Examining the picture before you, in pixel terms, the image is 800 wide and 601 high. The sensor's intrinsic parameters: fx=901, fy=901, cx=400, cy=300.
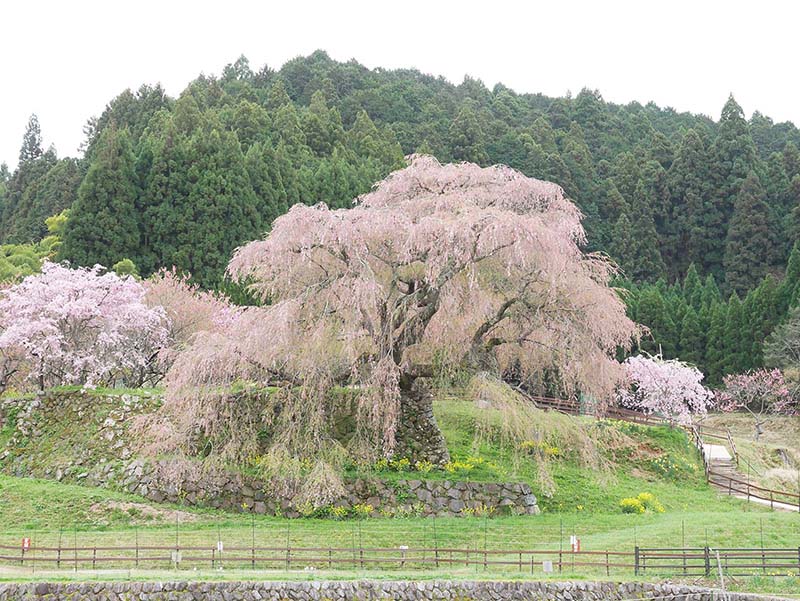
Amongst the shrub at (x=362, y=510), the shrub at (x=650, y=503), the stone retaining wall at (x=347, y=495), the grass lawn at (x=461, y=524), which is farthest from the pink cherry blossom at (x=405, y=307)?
the shrub at (x=650, y=503)

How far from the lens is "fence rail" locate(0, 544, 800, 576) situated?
647 inches

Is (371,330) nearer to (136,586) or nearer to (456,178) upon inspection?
(456,178)

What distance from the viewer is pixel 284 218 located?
21016mm

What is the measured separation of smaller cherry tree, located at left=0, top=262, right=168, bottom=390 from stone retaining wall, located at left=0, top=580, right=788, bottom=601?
38.7ft

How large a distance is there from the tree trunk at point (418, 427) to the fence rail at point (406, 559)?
4.54 meters

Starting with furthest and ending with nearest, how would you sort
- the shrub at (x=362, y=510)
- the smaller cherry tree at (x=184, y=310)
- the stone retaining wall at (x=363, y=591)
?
the smaller cherry tree at (x=184, y=310), the shrub at (x=362, y=510), the stone retaining wall at (x=363, y=591)

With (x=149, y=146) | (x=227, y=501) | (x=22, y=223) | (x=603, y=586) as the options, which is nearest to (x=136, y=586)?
(x=227, y=501)

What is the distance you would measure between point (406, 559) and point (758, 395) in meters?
31.8

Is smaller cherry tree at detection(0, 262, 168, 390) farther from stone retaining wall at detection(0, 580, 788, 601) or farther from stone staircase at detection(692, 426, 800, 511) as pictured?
stone staircase at detection(692, 426, 800, 511)

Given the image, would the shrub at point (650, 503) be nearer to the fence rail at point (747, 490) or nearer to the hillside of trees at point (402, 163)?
the fence rail at point (747, 490)

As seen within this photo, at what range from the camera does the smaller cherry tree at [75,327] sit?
25469mm

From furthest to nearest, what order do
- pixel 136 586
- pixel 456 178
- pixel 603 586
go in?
pixel 456 178
pixel 603 586
pixel 136 586

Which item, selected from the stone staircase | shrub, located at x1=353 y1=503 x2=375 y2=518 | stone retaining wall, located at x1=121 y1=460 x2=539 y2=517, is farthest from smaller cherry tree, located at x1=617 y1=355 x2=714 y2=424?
shrub, located at x1=353 y1=503 x2=375 y2=518

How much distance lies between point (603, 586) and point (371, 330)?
25.3ft
